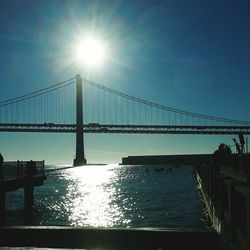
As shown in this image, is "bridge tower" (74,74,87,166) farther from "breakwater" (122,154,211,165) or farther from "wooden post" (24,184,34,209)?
"breakwater" (122,154,211,165)

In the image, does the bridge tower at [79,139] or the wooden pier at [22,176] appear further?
the bridge tower at [79,139]

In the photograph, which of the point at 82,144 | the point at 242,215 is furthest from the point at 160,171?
the point at 242,215

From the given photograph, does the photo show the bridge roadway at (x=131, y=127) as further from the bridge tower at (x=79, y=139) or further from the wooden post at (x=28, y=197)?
the wooden post at (x=28, y=197)

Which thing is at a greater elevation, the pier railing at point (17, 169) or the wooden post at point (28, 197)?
the pier railing at point (17, 169)

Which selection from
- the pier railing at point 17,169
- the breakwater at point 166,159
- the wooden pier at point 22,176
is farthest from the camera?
the breakwater at point 166,159

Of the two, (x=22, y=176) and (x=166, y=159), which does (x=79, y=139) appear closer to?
(x=22, y=176)

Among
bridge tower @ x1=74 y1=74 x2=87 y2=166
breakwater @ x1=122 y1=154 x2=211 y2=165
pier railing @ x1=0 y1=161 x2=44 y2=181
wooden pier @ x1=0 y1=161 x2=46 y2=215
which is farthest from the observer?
breakwater @ x1=122 y1=154 x2=211 y2=165

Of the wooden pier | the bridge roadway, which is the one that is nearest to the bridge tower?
the bridge roadway

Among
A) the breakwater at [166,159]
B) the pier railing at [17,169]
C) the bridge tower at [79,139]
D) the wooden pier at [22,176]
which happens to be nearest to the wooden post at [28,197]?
the wooden pier at [22,176]

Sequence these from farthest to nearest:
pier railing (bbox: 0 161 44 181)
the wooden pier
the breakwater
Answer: the breakwater → pier railing (bbox: 0 161 44 181) → the wooden pier

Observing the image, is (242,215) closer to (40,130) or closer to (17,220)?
(17,220)

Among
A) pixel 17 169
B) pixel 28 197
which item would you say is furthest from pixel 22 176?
pixel 28 197

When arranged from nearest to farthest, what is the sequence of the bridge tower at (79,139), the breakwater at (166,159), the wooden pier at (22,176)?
the wooden pier at (22,176) → the bridge tower at (79,139) → the breakwater at (166,159)

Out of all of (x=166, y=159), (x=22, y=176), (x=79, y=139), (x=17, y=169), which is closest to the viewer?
(x=17, y=169)
